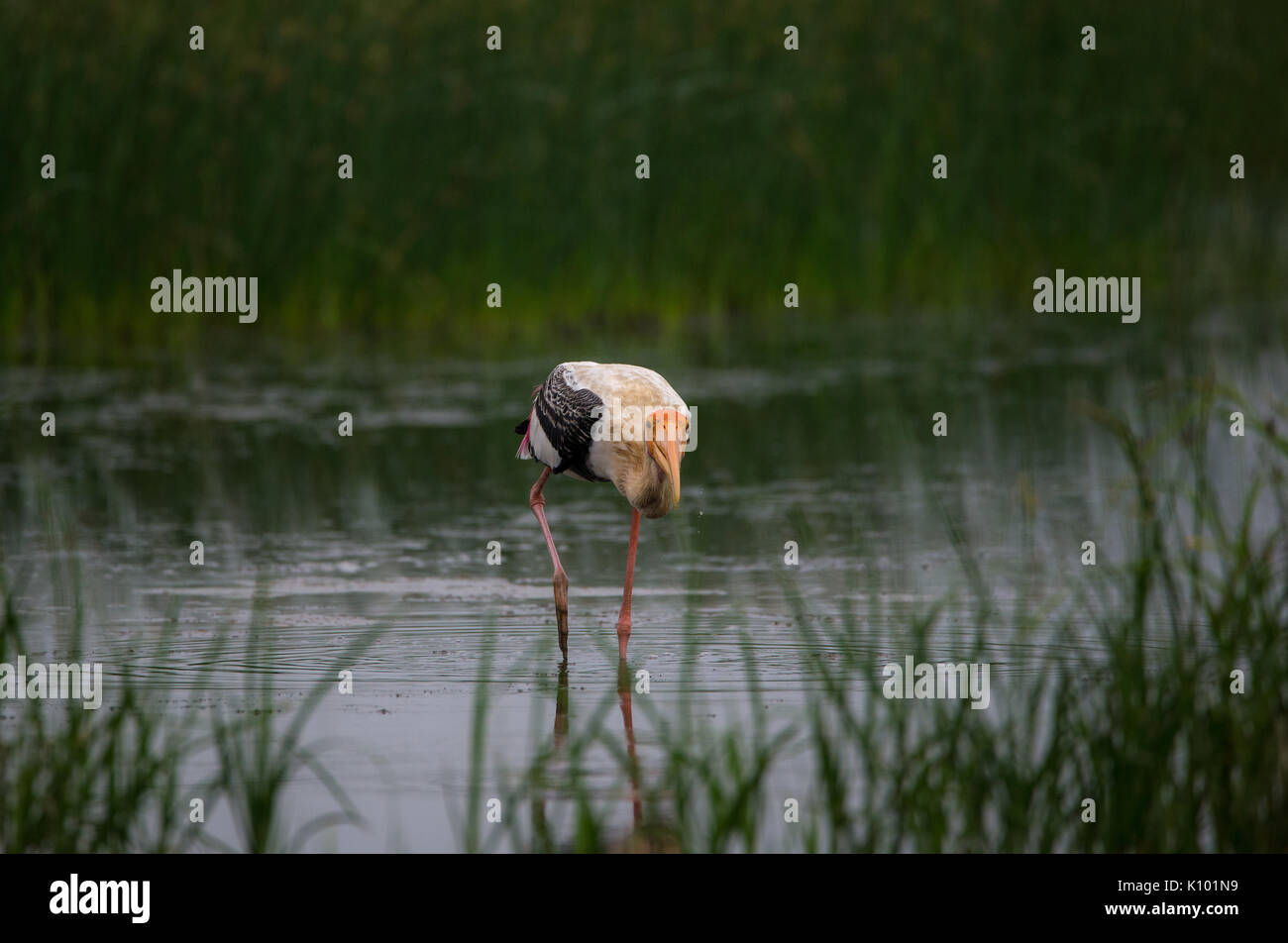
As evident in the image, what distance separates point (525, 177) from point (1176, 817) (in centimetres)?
1125

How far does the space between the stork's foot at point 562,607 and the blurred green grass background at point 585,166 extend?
713 centimetres

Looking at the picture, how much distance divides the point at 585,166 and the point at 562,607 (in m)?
8.38

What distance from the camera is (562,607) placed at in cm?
776

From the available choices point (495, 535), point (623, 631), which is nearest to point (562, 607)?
point (623, 631)

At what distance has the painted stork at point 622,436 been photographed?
7.68 m

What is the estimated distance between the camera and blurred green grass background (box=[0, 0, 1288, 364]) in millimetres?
14750
